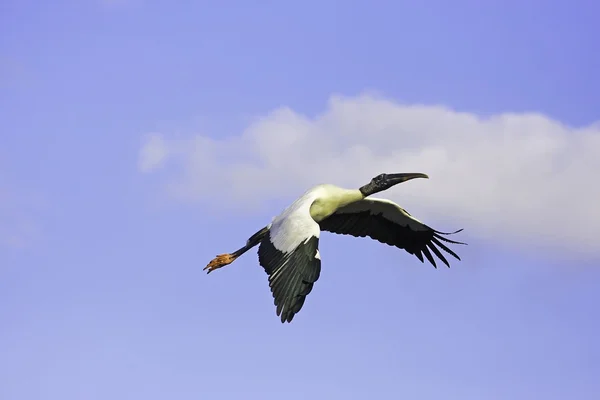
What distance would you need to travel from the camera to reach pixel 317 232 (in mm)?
15984

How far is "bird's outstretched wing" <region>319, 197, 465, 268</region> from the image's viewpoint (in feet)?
63.7

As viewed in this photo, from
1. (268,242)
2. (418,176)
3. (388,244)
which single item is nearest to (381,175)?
(418,176)

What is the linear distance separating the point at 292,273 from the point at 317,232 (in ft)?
3.38

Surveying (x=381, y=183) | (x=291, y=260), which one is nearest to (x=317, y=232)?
(x=291, y=260)

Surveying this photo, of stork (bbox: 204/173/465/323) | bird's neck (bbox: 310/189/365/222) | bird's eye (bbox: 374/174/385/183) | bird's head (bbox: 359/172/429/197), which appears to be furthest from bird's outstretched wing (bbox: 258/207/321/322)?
bird's eye (bbox: 374/174/385/183)

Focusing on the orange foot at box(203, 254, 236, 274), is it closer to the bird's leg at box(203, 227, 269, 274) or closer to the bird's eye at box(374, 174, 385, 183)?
the bird's leg at box(203, 227, 269, 274)

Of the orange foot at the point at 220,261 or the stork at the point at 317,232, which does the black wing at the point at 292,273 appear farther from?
the orange foot at the point at 220,261

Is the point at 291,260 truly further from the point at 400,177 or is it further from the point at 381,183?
the point at 400,177

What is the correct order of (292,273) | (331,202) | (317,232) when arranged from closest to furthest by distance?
(292,273), (317,232), (331,202)

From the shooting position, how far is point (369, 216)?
19.8m

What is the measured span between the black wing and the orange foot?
8.77ft

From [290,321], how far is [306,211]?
2.77 metres

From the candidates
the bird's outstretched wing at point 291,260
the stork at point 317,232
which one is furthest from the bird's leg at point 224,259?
the bird's outstretched wing at point 291,260

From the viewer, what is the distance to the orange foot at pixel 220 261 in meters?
18.7
